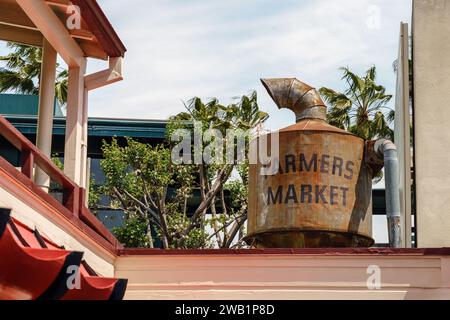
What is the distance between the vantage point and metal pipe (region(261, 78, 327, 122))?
18312 mm

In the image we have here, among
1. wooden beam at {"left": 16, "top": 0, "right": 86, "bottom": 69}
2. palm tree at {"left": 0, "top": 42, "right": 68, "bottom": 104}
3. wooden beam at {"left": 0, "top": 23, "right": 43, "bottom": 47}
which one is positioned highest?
palm tree at {"left": 0, "top": 42, "right": 68, "bottom": 104}

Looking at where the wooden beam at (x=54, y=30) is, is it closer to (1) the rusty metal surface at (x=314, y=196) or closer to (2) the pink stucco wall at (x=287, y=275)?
(2) the pink stucco wall at (x=287, y=275)

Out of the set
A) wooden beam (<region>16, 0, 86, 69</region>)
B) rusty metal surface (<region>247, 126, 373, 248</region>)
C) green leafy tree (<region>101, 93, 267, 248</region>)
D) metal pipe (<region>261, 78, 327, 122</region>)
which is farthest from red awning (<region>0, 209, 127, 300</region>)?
green leafy tree (<region>101, 93, 267, 248</region>)

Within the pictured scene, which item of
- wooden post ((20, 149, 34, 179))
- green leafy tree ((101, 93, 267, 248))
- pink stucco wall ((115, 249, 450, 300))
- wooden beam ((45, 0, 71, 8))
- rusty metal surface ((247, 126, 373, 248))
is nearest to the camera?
wooden post ((20, 149, 34, 179))

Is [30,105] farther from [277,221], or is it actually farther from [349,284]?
[349,284]

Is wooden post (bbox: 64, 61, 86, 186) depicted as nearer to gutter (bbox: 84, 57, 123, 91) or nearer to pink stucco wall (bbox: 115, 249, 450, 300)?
gutter (bbox: 84, 57, 123, 91)

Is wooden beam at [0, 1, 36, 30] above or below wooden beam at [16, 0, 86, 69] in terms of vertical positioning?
above

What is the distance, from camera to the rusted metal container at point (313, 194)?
53.0ft

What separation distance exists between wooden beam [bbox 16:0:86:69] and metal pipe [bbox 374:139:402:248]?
510 centimetres

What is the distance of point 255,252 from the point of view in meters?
13.0

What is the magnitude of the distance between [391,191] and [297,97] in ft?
9.55

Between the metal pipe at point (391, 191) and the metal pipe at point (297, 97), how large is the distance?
5.78 ft
